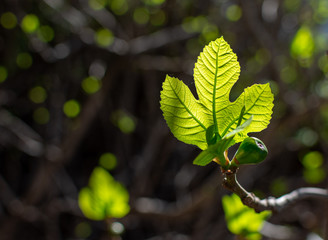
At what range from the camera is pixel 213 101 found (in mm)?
467

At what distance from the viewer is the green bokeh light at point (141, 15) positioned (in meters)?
2.09

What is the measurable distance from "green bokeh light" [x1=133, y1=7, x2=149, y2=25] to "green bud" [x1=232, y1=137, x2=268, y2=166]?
1.70 meters

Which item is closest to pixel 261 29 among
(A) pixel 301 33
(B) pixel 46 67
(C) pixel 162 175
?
(A) pixel 301 33

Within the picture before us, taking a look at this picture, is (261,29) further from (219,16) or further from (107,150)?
(107,150)

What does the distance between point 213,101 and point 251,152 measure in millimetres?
80

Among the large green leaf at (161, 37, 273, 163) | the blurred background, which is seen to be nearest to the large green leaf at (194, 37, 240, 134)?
the large green leaf at (161, 37, 273, 163)

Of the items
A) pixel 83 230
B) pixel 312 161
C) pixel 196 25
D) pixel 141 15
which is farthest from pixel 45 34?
pixel 312 161

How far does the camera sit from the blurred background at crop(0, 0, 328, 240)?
1797mm

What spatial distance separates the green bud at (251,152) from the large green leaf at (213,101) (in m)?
0.02

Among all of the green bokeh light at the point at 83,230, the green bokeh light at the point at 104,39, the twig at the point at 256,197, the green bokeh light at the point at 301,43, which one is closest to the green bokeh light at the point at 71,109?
the green bokeh light at the point at 104,39

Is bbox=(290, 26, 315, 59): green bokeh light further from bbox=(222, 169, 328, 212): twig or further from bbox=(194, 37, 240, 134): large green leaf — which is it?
bbox=(194, 37, 240, 134): large green leaf

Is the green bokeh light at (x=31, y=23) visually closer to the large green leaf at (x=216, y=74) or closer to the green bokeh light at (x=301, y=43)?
the green bokeh light at (x=301, y=43)

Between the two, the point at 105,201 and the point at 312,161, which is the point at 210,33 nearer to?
the point at 312,161

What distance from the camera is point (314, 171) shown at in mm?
2045
